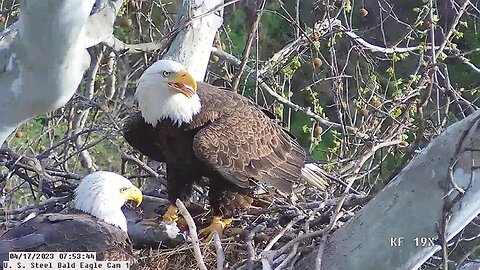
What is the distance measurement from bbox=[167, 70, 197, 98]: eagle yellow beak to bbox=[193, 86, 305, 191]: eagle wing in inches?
5.4

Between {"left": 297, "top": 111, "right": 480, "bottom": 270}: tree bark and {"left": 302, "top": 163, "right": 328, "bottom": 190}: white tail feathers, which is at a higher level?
{"left": 297, "top": 111, "right": 480, "bottom": 270}: tree bark

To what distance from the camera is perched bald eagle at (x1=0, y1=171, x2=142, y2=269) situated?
281cm

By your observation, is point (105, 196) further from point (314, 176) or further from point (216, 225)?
point (314, 176)

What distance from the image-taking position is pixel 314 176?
3955mm

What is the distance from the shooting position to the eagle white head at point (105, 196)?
3260 mm

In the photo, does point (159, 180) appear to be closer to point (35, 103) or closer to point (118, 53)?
point (118, 53)

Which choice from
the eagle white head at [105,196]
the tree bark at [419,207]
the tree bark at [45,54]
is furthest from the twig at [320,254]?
the eagle white head at [105,196]

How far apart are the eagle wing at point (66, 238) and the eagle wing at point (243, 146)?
660 mm

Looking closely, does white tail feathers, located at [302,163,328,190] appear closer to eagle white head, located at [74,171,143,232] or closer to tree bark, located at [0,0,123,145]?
eagle white head, located at [74,171,143,232]

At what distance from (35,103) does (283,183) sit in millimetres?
2023

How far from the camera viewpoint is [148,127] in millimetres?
3762

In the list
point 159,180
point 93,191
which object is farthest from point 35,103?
point 159,180

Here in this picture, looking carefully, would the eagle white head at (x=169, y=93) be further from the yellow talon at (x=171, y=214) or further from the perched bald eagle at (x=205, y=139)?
the yellow talon at (x=171, y=214)

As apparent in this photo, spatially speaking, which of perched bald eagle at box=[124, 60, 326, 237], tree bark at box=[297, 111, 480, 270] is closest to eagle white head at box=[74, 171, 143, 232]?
perched bald eagle at box=[124, 60, 326, 237]
